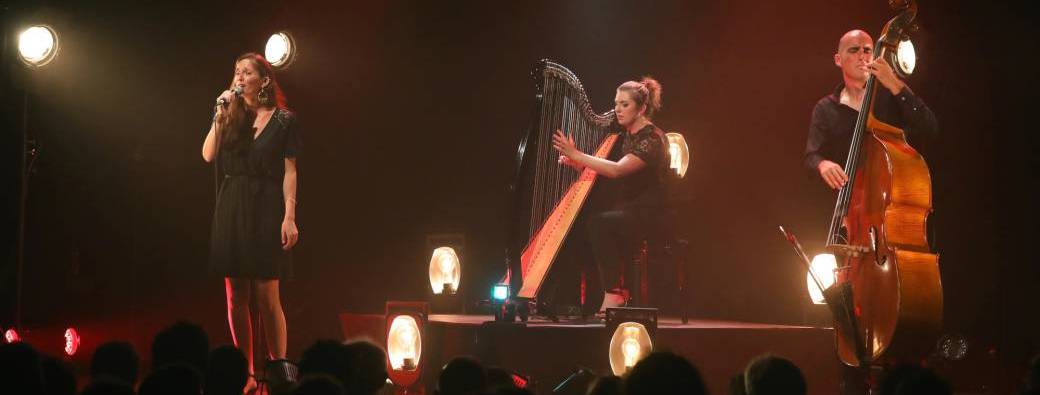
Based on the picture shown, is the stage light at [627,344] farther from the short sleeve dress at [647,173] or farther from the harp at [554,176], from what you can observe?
the short sleeve dress at [647,173]

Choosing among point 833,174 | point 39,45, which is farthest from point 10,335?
point 833,174

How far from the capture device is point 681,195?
22.6 feet

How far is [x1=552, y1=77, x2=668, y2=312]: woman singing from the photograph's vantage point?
5.72 meters

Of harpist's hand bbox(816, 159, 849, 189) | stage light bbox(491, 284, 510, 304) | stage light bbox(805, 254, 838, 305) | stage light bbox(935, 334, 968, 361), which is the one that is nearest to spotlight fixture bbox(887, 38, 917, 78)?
harpist's hand bbox(816, 159, 849, 189)

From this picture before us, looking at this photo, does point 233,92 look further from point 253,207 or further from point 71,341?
point 71,341

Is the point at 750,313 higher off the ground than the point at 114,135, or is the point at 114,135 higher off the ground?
the point at 114,135

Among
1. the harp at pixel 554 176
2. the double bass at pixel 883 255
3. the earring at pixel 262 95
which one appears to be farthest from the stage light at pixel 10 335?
the double bass at pixel 883 255

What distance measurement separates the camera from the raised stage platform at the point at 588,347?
4.75 meters

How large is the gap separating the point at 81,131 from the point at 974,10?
487 centimetres

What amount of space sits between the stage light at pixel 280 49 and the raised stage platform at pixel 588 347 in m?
1.95

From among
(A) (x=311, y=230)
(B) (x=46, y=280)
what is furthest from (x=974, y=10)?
(B) (x=46, y=280)

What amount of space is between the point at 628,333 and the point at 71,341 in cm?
339

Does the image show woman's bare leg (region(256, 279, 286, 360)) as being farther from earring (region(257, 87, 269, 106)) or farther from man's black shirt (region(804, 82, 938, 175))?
man's black shirt (region(804, 82, 938, 175))

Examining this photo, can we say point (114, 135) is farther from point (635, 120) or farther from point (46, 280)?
point (635, 120)
